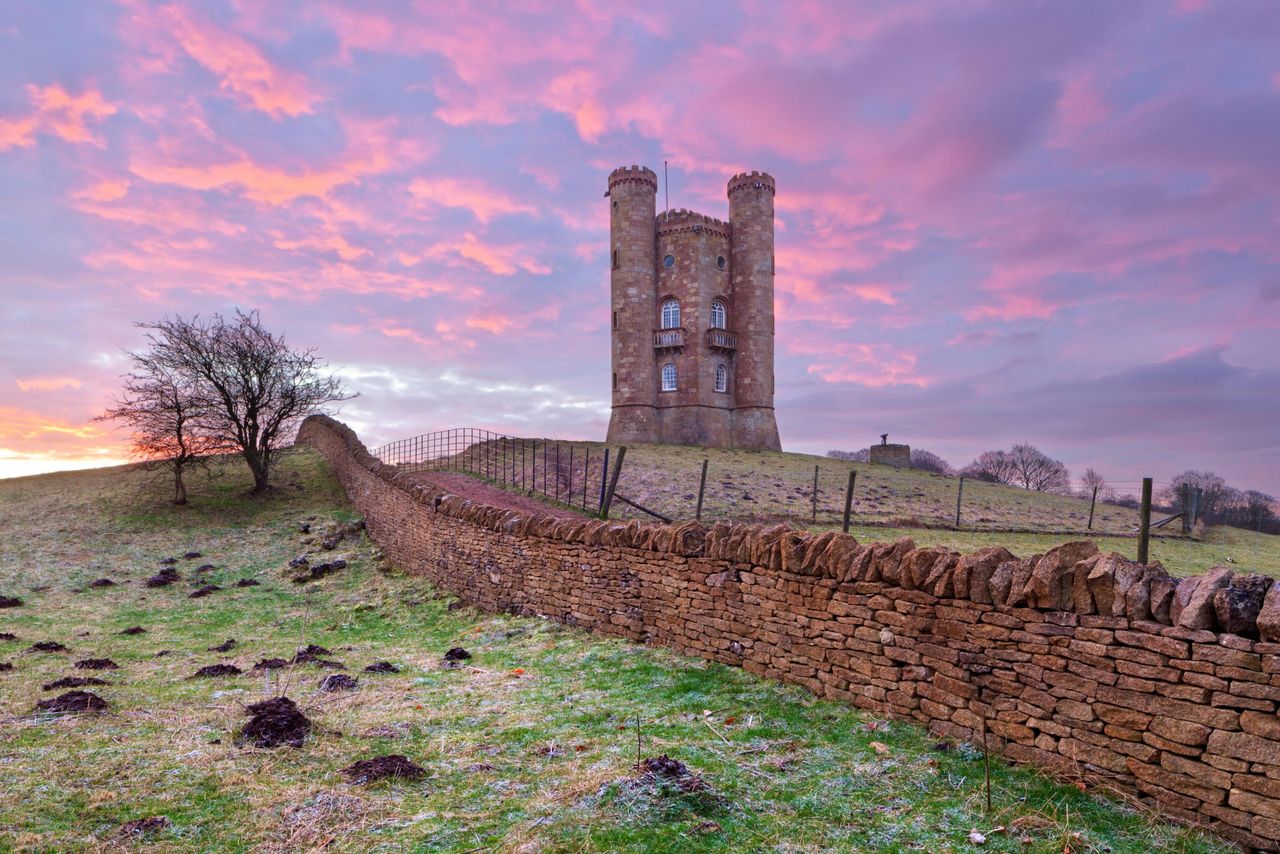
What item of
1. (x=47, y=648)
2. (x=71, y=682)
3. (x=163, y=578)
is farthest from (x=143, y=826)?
(x=163, y=578)

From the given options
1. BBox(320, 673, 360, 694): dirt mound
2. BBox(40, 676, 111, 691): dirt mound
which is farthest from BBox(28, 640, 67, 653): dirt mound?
BBox(320, 673, 360, 694): dirt mound

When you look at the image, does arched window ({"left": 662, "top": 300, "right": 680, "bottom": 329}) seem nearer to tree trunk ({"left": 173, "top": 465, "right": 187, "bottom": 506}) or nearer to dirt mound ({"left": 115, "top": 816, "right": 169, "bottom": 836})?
tree trunk ({"left": 173, "top": 465, "right": 187, "bottom": 506})

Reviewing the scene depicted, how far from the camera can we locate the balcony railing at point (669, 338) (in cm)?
4659

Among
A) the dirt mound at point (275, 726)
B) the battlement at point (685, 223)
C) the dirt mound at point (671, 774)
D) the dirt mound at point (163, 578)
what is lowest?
the dirt mound at point (163, 578)

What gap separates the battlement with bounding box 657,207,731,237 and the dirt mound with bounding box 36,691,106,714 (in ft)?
144

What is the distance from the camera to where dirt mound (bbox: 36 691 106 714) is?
641cm

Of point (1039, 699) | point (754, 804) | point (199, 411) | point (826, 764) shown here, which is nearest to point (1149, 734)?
point (1039, 699)

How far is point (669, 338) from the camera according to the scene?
46.8 m

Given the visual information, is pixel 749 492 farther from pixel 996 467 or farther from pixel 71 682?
pixel 996 467

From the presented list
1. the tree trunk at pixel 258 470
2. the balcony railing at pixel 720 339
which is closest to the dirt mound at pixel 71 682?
the tree trunk at pixel 258 470

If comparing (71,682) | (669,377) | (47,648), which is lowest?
(47,648)

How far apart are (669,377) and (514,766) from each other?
42717 mm

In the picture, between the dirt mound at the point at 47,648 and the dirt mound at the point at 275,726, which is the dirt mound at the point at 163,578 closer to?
the dirt mound at the point at 47,648

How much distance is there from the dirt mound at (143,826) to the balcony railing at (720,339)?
43.9 metres
